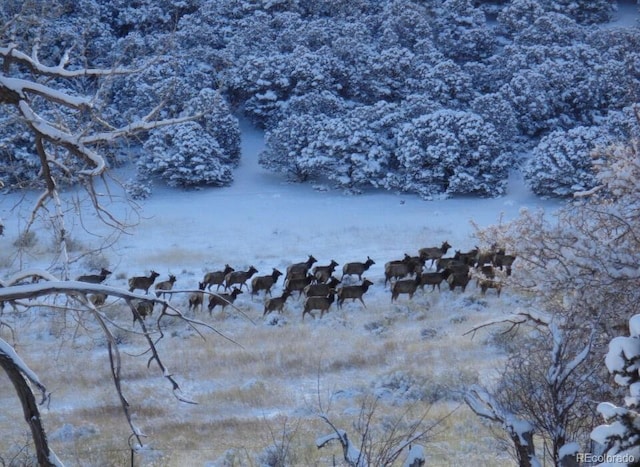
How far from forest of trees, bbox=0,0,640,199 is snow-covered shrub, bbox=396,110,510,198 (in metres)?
0.07

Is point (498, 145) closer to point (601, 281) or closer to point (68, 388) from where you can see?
point (68, 388)

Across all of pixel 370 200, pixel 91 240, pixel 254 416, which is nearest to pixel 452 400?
pixel 254 416

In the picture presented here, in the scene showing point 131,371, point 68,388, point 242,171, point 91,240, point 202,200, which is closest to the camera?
point 68,388

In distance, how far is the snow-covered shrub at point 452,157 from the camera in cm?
3469

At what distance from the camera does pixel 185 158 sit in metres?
35.1

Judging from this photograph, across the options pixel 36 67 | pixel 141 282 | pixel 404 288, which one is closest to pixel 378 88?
pixel 404 288

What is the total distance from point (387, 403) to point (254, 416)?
211 cm

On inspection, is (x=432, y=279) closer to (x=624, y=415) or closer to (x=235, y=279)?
(x=235, y=279)

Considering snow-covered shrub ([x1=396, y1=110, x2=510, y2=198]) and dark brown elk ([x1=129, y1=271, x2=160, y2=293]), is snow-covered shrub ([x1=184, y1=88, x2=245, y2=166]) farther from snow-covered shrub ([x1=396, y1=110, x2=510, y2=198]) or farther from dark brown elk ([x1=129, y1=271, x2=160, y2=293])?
dark brown elk ([x1=129, y1=271, x2=160, y2=293])

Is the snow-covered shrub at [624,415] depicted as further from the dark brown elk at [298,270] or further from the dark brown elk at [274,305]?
the dark brown elk at [298,270]

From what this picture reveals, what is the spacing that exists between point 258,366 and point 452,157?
75.0ft

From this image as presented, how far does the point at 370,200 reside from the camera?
3469 centimetres

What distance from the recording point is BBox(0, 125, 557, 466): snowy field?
9.79 m

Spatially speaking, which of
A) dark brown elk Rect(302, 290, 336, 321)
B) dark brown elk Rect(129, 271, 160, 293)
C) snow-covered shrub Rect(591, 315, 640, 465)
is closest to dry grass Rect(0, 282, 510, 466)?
dark brown elk Rect(302, 290, 336, 321)
